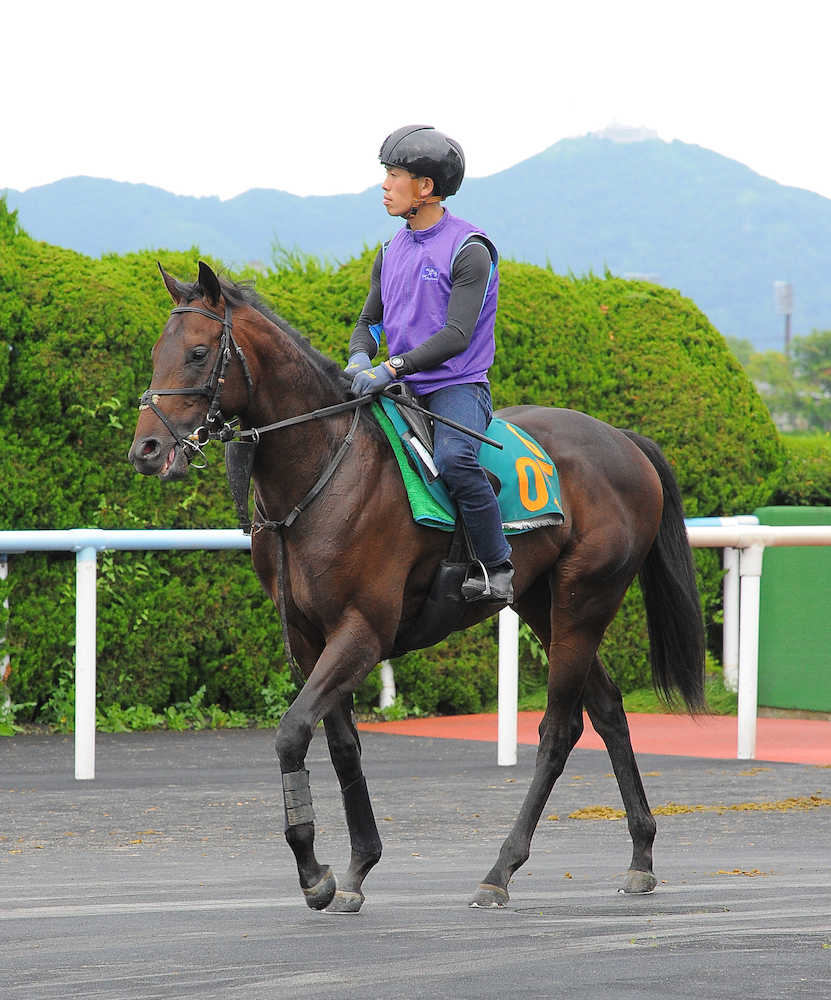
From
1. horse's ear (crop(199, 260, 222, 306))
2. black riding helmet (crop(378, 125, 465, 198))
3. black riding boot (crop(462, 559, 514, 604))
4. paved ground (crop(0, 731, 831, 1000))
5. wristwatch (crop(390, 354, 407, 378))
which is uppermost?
black riding helmet (crop(378, 125, 465, 198))

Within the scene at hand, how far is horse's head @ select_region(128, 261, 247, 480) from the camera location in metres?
4.63

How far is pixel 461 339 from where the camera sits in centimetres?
517

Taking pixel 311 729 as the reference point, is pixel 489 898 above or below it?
below

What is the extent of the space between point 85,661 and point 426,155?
367 cm

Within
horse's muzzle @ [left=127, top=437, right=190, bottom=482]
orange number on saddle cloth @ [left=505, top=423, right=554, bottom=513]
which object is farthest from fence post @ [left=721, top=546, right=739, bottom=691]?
horse's muzzle @ [left=127, top=437, right=190, bottom=482]

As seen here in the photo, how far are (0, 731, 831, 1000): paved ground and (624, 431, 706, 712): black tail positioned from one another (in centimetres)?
71

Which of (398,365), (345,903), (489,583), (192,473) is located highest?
(398,365)

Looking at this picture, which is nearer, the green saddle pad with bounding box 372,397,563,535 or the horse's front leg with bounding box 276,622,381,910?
the horse's front leg with bounding box 276,622,381,910

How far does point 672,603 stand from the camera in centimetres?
652

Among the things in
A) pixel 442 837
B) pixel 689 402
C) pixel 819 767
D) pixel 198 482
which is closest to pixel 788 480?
pixel 689 402

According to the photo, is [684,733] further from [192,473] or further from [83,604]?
[83,604]

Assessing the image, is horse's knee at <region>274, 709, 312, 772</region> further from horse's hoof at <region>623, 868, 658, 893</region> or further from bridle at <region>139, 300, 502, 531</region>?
horse's hoof at <region>623, 868, 658, 893</region>

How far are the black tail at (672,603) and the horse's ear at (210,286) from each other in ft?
7.51

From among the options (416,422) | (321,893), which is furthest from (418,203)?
(321,893)
